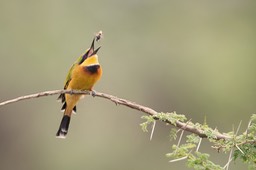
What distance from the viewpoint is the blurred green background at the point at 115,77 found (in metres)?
13.7

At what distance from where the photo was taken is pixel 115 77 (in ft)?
45.2

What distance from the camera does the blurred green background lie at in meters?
13.7

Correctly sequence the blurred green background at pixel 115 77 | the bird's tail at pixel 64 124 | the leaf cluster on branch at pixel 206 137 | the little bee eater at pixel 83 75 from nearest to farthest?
the leaf cluster on branch at pixel 206 137
the little bee eater at pixel 83 75
the bird's tail at pixel 64 124
the blurred green background at pixel 115 77

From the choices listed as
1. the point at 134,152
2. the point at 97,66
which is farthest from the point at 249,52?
the point at 97,66

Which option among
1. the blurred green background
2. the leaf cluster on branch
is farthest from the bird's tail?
the blurred green background

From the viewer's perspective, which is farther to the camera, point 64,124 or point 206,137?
point 64,124

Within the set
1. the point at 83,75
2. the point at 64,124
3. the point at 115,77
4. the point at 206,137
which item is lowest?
the point at 206,137

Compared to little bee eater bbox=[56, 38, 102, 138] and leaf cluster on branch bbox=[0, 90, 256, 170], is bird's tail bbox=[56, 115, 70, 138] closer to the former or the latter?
little bee eater bbox=[56, 38, 102, 138]

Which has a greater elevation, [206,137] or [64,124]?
[64,124]

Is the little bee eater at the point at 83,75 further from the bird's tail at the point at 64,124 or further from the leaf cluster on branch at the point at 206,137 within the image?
the leaf cluster on branch at the point at 206,137

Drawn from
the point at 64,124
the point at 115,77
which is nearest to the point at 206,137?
the point at 64,124

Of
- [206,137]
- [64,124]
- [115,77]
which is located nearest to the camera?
[206,137]

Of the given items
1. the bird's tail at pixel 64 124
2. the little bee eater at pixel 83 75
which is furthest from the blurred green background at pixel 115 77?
the little bee eater at pixel 83 75

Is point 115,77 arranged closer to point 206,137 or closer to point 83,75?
point 83,75
